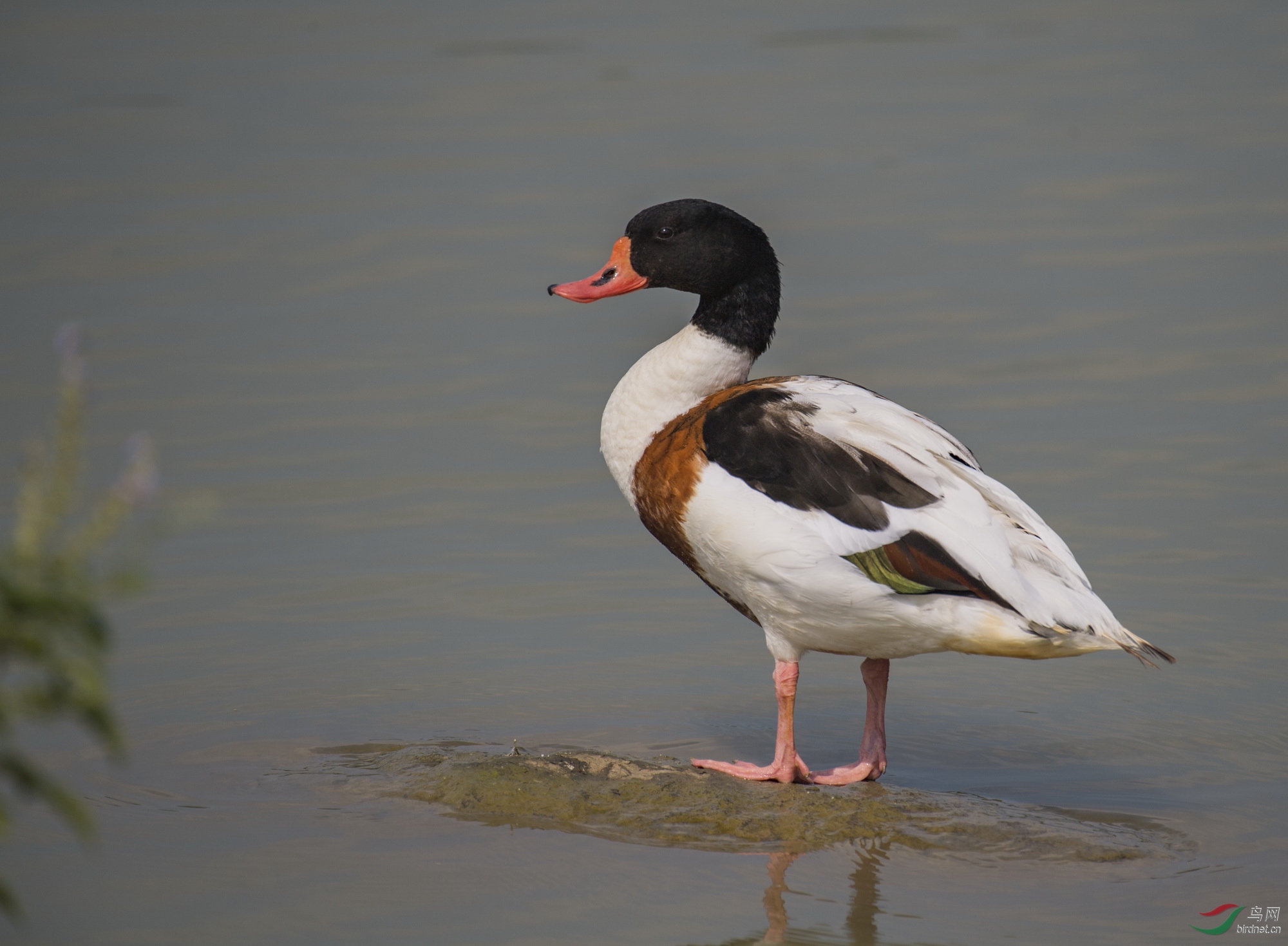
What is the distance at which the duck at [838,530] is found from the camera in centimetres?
515

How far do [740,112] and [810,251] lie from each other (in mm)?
3670

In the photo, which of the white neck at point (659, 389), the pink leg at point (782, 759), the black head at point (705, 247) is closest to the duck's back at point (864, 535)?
the pink leg at point (782, 759)

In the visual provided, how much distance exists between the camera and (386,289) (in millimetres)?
11945

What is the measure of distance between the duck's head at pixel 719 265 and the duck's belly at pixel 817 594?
3.17 ft

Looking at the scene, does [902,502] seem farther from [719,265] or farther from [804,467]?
[719,265]

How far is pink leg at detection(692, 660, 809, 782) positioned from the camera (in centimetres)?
564

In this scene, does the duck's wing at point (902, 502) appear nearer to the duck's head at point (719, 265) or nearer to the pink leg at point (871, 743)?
the duck's head at point (719, 265)

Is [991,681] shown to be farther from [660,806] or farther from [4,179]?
[4,179]

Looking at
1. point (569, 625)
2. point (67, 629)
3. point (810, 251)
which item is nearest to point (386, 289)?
point (810, 251)

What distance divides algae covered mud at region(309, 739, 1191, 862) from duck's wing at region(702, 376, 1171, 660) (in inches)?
28.1

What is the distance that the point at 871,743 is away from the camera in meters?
5.82

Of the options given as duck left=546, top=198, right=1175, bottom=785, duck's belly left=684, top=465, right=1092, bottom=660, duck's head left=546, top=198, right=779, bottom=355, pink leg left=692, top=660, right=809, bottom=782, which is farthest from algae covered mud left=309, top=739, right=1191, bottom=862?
duck's head left=546, top=198, right=779, bottom=355

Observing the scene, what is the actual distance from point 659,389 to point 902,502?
1.17 meters

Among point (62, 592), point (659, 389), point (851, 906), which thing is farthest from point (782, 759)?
point (62, 592)
